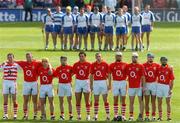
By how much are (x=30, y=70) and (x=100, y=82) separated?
251cm

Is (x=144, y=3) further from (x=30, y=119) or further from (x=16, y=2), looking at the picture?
(x=30, y=119)

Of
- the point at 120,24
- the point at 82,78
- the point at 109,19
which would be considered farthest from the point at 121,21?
the point at 82,78

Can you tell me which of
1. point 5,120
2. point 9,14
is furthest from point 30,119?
point 9,14

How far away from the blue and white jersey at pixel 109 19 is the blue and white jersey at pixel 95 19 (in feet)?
0.75

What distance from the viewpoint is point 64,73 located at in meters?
29.2

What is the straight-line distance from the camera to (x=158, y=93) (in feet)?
95.5

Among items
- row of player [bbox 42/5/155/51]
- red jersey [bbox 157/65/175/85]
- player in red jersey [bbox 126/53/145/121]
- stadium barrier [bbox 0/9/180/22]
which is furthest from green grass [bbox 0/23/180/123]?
stadium barrier [bbox 0/9/180/22]

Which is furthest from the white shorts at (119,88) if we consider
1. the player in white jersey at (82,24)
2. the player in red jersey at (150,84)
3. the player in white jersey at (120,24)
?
the player in white jersey at (82,24)

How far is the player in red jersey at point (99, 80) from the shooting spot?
2914 centimetres

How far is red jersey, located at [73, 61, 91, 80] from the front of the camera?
29266mm

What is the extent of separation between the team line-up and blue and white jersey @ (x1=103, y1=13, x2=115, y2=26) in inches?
675

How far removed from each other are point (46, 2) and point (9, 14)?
3.51m

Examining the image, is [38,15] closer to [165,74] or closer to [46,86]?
[46,86]

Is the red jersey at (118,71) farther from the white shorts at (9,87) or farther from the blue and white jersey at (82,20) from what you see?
the blue and white jersey at (82,20)
